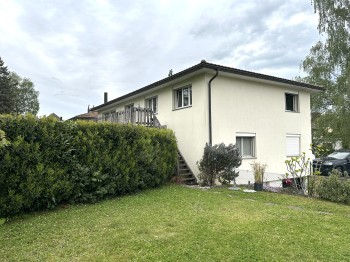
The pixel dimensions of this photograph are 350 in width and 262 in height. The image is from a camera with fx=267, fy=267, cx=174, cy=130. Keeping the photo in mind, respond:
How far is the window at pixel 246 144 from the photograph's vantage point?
12680 millimetres

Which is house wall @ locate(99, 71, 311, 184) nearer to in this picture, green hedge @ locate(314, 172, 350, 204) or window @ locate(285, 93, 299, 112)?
window @ locate(285, 93, 299, 112)

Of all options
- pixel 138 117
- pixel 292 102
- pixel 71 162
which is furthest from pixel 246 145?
pixel 71 162

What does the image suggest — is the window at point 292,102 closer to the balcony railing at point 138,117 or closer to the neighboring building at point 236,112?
the neighboring building at point 236,112

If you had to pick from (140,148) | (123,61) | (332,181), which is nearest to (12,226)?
(140,148)

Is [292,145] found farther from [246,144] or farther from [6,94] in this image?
[6,94]

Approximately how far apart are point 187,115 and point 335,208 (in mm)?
6953

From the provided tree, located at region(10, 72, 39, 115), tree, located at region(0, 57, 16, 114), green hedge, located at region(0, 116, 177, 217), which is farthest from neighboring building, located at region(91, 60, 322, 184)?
tree, located at region(10, 72, 39, 115)

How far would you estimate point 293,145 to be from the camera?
14.7m

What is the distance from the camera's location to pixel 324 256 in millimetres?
3838

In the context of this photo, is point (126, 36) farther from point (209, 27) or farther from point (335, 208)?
point (335, 208)

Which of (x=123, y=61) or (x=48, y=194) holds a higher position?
(x=123, y=61)

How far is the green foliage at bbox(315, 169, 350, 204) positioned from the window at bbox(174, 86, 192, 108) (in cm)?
617

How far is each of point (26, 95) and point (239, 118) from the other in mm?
45406

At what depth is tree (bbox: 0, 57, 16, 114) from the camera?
3869 centimetres
